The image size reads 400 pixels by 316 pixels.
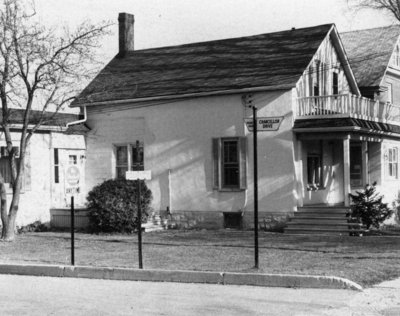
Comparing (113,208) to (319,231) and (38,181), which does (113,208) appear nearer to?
(38,181)

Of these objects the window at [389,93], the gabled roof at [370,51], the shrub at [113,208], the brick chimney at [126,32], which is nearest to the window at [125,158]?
the shrub at [113,208]

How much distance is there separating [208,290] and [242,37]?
17137 mm

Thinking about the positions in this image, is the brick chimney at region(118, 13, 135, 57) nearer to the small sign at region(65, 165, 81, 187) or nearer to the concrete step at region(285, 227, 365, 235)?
the concrete step at region(285, 227, 365, 235)

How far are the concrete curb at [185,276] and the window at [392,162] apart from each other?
54.5 feet

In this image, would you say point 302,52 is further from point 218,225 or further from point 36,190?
point 36,190

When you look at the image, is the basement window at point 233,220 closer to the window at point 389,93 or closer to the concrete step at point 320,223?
the concrete step at point 320,223

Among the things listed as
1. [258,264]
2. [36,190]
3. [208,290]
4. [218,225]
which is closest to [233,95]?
[218,225]

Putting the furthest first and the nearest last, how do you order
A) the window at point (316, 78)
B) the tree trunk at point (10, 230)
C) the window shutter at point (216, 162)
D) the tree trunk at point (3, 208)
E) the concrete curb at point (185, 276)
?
1. the window at point (316, 78)
2. the window shutter at point (216, 162)
3. the tree trunk at point (3, 208)
4. the tree trunk at point (10, 230)
5. the concrete curb at point (185, 276)

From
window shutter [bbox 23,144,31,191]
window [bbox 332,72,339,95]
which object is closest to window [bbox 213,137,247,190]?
window [bbox 332,72,339,95]

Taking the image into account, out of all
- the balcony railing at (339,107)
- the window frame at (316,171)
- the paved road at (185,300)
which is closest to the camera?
the paved road at (185,300)

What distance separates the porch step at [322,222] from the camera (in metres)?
21.2

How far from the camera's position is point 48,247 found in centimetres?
1845

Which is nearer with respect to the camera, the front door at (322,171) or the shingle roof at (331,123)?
the shingle roof at (331,123)

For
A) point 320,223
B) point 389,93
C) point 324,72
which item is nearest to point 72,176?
point 320,223
